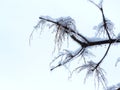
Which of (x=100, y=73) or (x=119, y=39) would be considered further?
(x=100, y=73)

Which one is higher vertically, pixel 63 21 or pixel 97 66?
pixel 63 21

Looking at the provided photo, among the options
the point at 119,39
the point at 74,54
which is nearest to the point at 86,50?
the point at 74,54

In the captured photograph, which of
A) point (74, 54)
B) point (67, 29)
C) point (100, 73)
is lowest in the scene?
point (100, 73)

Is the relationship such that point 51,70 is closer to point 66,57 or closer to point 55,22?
point 66,57

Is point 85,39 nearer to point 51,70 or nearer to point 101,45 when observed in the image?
point 101,45

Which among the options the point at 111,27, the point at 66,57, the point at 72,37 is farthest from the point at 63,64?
the point at 111,27

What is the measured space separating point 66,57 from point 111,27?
70 cm

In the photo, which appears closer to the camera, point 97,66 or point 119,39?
point 119,39

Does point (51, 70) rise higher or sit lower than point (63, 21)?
lower

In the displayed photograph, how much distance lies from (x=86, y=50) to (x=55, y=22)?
1.85 ft

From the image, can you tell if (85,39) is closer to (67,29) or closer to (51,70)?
(67,29)

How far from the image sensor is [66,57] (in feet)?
16.0

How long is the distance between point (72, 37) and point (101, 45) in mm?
382

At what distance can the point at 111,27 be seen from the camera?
15.9ft
